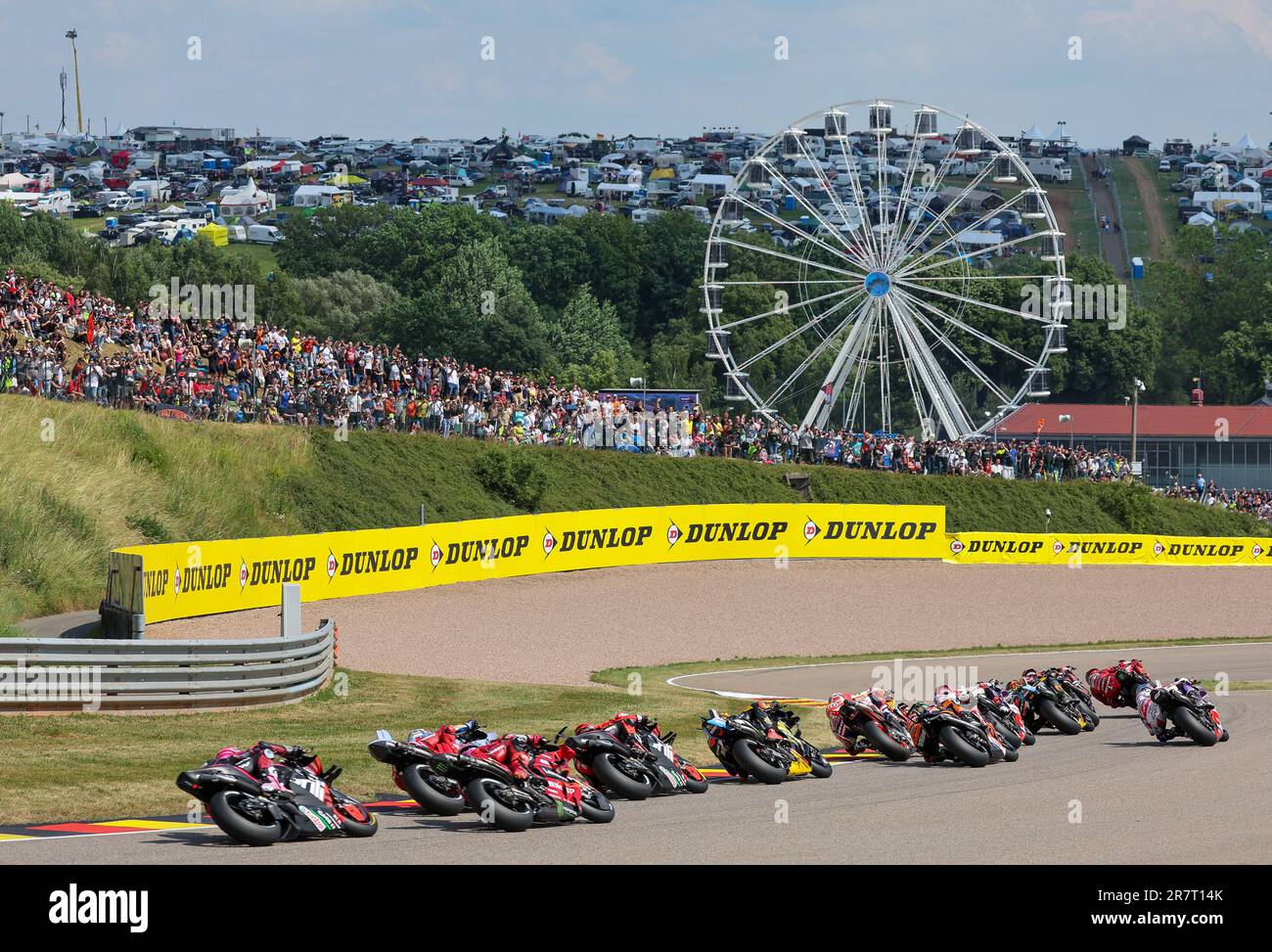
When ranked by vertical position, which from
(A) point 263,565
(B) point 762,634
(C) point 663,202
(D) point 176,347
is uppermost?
(C) point 663,202

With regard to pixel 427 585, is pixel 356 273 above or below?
above

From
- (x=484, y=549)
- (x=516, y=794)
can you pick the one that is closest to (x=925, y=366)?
(x=484, y=549)

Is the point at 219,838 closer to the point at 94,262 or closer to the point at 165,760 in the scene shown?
the point at 165,760

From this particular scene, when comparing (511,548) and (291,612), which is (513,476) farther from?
(291,612)

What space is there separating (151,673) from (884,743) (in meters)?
8.71

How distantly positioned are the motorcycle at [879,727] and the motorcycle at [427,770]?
5904mm

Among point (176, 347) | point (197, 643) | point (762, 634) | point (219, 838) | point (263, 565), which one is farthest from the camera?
point (176, 347)

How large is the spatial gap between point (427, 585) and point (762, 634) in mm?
7740

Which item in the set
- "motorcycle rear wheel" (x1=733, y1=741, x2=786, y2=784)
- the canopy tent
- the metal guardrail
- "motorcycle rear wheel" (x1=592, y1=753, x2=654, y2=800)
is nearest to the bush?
the metal guardrail

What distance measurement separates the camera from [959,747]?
17.4 metres

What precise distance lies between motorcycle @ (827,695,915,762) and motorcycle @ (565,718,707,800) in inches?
129
